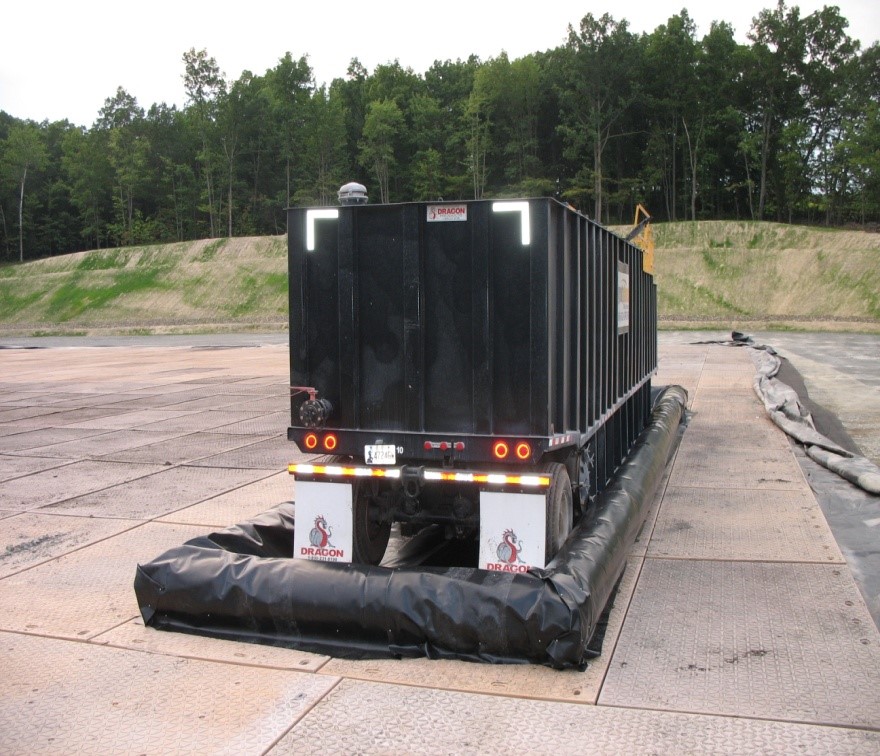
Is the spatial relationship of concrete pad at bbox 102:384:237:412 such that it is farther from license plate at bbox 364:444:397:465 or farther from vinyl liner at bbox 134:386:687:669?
vinyl liner at bbox 134:386:687:669

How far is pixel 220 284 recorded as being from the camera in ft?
227

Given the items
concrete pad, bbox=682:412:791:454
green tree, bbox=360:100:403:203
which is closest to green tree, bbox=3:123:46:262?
green tree, bbox=360:100:403:203

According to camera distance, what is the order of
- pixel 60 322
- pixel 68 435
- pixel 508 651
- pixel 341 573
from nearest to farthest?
pixel 508 651, pixel 341 573, pixel 68 435, pixel 60 322

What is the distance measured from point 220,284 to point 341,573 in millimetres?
66681

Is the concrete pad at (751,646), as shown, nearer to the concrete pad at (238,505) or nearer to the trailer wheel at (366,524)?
the trailer wheel at (366,524)

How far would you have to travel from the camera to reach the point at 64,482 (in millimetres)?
9953

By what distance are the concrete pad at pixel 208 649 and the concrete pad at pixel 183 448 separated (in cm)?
590

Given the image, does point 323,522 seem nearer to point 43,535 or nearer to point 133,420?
point 43,535

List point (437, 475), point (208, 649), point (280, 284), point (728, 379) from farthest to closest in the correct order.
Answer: point (280, 284) < point (728, 379) < point (437, 475) < point (208, 649)

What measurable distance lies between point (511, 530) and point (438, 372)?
1.11 meters

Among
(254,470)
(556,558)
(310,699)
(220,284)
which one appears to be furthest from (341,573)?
(220,284)

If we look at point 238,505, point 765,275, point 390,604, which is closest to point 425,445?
point 390,604

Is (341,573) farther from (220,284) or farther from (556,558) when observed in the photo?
(220,284)

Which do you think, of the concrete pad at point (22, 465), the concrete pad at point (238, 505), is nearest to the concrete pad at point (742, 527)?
the concrete pad at point (238, 505)
